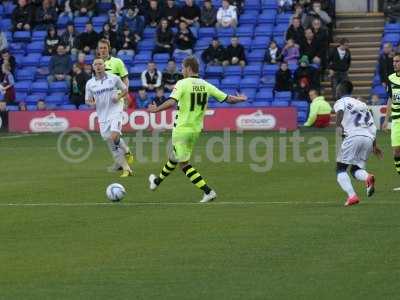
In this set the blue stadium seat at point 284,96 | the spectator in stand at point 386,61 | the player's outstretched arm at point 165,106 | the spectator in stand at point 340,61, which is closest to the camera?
the player's outstretched arm at point 165,106

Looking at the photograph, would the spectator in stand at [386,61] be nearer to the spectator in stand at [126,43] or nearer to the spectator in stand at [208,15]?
the spectator in stand at [208,15]

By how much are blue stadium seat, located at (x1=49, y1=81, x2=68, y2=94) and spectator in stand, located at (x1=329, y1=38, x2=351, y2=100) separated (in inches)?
327

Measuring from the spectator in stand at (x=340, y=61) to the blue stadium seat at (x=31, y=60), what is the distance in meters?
9.66

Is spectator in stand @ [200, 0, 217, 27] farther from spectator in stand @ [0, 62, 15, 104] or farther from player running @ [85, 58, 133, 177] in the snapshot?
player running @ [85, 58, 133, 177]

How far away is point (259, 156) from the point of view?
2600 centimetres

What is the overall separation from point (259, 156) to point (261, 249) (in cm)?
1342

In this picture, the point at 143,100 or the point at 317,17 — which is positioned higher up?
the point at 317,17

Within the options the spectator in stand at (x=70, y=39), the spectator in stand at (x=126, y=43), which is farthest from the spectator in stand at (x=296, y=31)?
the spectator in stand at (x=70, y=39)

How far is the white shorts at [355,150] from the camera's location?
16.4 m

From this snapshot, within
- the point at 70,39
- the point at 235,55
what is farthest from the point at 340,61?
the point at 70,39

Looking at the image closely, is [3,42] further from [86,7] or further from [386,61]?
[386,61]

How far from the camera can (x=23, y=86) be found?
38.1 meters

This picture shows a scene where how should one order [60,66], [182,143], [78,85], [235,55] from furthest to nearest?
[60,66] < [235,55] < [78,85] < [182,143]

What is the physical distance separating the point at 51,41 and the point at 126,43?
2.47 m
